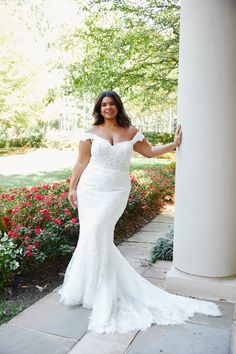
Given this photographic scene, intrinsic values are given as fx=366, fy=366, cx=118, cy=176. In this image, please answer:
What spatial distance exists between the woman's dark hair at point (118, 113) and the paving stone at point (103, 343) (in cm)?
187

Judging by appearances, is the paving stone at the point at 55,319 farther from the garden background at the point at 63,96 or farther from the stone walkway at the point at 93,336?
the garden background at the point at 63,96

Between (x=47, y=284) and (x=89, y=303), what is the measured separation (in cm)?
79

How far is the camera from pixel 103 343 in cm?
272

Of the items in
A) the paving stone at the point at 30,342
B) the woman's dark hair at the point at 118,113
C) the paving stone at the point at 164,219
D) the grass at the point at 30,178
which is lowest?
the paving stone at the point at 164,219

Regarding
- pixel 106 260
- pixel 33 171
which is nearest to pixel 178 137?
pixel 106 260

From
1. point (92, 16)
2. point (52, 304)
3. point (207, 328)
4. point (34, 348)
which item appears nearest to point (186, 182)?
point (207, 328)

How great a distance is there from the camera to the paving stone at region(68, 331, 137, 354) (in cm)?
262

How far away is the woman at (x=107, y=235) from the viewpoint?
3.28 meters

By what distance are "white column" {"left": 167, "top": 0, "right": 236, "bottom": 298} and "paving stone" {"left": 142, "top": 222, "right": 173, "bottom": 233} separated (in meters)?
2.66

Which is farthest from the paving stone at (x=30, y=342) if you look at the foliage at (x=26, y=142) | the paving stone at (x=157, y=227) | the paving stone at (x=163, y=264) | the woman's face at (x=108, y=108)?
A: the foliage at (x=26, y=142)

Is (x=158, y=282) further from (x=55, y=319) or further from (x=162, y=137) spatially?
(x=162, y=137)

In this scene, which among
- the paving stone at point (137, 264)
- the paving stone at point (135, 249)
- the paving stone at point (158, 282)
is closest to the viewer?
the paving stone at point (158, 282)

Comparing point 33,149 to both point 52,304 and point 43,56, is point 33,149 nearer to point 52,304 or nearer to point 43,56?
point 43,56

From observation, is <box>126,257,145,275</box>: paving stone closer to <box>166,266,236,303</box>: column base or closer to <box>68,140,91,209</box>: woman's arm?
<box>166,266,236,303</box>: column base
